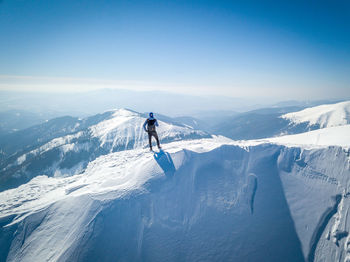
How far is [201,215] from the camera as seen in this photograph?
982 cm

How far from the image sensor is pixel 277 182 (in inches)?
453

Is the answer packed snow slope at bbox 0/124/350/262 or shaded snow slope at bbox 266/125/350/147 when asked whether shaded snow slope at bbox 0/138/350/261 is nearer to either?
packed snow slope at bbox 0/124/350/262

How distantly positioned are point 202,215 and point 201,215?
6cm

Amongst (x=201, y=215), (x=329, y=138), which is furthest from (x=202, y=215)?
(x=329, y=138)

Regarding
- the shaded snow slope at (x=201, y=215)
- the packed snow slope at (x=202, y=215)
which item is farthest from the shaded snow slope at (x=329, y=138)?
the shaded snow slope at (x=201, y=215)

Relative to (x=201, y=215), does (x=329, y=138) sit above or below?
above

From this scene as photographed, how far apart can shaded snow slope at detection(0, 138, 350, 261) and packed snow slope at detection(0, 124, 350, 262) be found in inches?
2.0

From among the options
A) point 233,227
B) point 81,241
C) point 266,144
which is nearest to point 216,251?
point 233,227

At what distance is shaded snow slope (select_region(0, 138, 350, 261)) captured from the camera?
8.19 meters

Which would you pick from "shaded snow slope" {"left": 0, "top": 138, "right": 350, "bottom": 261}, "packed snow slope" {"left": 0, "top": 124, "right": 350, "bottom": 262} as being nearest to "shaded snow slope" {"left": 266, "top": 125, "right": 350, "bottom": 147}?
"packed snow slope" {"left": 0, "top": 124, "right": 350, "bottom": 262}

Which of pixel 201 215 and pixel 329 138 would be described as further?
pixel 329 138

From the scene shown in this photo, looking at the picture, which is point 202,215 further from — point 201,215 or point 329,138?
point 329,138

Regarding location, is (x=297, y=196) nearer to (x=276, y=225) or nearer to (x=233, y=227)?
(x=276, y=225)

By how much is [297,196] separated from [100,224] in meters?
12.8
